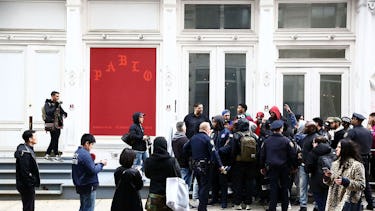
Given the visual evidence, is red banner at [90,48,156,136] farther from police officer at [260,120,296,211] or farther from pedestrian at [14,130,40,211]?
pedestrian at [14,130,40,211]

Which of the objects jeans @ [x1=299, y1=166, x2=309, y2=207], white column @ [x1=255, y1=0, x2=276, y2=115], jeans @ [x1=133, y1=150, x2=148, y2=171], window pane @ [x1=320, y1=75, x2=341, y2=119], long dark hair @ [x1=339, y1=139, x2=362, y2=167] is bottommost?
jeans @ [x1=299, y1=166, x2=309, y2=207]

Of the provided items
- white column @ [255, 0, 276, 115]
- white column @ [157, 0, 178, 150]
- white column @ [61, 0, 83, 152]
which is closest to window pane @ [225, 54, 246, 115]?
white column @ [255, 0, 276, 115]

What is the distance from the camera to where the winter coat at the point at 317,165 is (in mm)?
9562

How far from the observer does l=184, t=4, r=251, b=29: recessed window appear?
1573 centimetres

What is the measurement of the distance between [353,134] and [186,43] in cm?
609

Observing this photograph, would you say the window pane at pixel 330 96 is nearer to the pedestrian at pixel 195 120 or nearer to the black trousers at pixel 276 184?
the pedestrian at pixel 195 120

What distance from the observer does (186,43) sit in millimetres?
15586

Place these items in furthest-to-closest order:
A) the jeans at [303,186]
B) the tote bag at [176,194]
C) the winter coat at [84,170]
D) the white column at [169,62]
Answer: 1. the white column at [169,62]
2. the jeans at [303,186]
3. the winter coat at [84,170]
4. the tote bag at [176,194]

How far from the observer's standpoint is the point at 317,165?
963 centimetres

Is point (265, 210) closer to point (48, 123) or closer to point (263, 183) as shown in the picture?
point (263, 183)

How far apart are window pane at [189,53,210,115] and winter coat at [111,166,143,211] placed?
8.28 metres

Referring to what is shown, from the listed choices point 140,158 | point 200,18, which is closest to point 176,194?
point 140,158

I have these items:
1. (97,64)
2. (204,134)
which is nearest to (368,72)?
(204,134)

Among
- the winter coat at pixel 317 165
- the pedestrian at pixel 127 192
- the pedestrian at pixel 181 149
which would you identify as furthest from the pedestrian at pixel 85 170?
the winter coat at pixel 317 165
